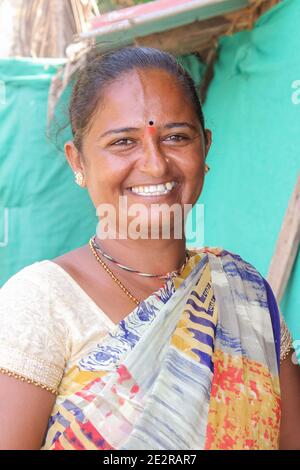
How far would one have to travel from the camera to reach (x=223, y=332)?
161cm

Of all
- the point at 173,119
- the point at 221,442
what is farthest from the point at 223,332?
the point at 173,119

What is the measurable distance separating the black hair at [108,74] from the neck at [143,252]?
0.92ft

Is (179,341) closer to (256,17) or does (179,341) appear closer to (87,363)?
(87,363)

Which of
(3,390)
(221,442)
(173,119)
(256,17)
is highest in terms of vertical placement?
(256,17)

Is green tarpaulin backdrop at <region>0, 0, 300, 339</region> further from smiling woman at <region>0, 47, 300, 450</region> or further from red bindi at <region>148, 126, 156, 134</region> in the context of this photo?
red bindi at <region>148, 126, 156, 134</region>

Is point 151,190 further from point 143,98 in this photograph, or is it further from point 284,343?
point 284,343

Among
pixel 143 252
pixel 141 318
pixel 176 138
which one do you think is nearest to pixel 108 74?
pixel 176 138

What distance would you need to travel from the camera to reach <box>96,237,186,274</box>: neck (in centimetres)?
171

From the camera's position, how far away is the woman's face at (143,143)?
157 centimetres

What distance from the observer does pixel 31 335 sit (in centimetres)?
136

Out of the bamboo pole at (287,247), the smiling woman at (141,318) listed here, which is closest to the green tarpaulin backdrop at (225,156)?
the bamboo pole at (287,247)

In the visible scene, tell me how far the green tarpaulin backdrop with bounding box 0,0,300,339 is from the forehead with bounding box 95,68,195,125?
160 cm

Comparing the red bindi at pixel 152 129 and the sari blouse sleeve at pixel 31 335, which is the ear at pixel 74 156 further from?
the sari blouse sleeve at pixel 31 335
